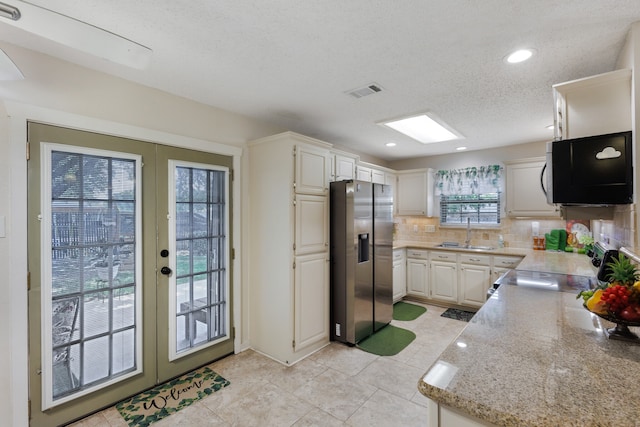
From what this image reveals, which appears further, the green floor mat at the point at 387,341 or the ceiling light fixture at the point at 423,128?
the ceiling light fixture at the point at 423,128

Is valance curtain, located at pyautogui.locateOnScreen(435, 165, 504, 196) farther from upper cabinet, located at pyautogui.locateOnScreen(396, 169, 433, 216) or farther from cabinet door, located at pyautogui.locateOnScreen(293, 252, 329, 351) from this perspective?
cabinet door, located at pyautogui.locateOnScreen(293, 252, 329, 351)

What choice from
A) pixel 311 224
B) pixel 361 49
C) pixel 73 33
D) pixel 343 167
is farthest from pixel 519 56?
pixel 73 33

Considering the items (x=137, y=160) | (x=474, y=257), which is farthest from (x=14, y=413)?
(x=474, y=257)

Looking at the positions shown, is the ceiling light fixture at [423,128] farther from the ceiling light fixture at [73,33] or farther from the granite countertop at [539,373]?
the ceiling light fixture at [73,33]

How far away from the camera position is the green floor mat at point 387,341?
10.2 feet

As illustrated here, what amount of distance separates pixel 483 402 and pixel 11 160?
9.12ft

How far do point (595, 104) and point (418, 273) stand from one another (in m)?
3.38

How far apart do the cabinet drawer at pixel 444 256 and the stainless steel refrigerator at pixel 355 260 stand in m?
1.39

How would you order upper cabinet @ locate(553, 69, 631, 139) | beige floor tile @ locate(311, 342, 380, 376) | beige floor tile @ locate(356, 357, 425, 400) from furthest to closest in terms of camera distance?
beige floor tile @ locate(311, 342, 380, 376) < beige floor tile @ locate(356, 357, 425, 400) < upper cabinet @ locate(553, 69, 631, 139)

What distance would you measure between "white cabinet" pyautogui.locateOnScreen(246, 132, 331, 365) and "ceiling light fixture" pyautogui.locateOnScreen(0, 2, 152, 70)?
1.41m

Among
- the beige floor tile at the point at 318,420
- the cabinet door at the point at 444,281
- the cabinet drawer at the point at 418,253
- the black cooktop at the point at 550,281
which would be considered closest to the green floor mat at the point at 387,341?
the beige floor tile at the point at 318,420

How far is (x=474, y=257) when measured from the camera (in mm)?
4215

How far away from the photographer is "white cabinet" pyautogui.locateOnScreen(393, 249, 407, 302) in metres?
4.50

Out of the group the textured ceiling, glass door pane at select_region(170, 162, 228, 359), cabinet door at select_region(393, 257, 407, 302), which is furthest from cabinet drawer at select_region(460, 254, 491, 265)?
glass door pane at select_region(170, 162, 228, 359)
